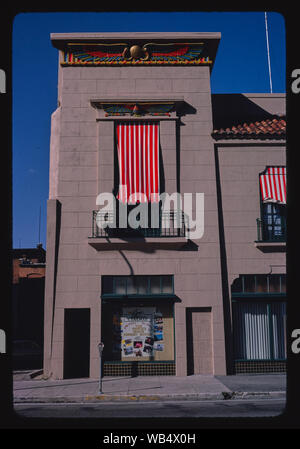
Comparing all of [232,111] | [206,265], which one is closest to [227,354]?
Answer: [206,265]

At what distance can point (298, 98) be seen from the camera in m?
2.56

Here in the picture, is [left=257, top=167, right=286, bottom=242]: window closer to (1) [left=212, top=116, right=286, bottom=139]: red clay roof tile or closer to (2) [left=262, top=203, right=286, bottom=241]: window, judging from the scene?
(2) [left=262, top=203, right=286, bottom=241]: window

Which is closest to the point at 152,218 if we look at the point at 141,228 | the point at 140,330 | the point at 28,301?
the point at 141,228

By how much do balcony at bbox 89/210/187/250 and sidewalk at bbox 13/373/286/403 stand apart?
567 centimetres

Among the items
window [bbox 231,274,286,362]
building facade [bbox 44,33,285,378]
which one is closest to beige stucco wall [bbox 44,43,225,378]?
building facade [bbox 44,33,285,378]

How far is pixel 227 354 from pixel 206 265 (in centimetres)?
402

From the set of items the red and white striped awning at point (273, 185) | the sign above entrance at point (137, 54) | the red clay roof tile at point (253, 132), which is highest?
the sign above entrance at point (137, 54)

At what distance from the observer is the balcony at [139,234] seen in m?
17.9

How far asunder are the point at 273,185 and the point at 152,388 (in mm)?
10353

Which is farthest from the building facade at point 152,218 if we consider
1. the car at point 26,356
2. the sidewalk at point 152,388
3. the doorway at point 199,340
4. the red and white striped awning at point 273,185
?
the car at point 26,356

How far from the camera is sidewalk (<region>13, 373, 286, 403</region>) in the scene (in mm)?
13703

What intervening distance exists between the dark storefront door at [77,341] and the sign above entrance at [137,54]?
11986mm

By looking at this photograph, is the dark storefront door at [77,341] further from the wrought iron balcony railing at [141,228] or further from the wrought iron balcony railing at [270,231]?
the wrought iron balcony railing at [270,231]

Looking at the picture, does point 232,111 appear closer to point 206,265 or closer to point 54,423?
point 206,265
